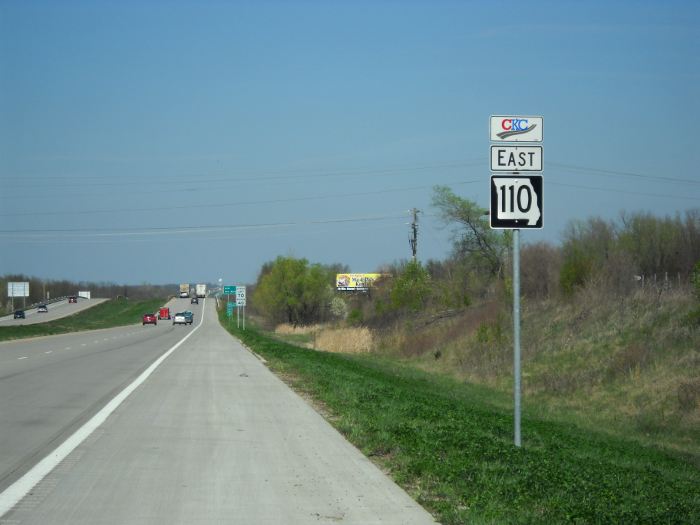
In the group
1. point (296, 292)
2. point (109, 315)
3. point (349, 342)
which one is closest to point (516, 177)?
point (349, 342)

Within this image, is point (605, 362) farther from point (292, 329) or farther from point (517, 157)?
point (292, 329)

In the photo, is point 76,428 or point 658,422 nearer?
point 76,428

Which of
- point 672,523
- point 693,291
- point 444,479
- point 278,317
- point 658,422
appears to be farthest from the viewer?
point 278,317

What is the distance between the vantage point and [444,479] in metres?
9.29

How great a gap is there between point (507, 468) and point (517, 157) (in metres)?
3.72

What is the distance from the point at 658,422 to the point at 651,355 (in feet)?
16.7

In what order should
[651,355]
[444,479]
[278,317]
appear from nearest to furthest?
[444,479]
[651,355]
[278,317]

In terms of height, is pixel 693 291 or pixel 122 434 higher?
pixel 693 291

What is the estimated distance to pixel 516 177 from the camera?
10570 millimetres

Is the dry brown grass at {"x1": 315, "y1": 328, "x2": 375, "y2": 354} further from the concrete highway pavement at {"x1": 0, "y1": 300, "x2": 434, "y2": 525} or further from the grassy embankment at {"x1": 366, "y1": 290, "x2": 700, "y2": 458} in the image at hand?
the concrete highway pavement at {"x1": 0, "y1": 300, "x2": 434, "y2": 525}

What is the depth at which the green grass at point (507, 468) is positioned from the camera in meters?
7.67

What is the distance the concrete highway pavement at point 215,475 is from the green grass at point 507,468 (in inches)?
15.3

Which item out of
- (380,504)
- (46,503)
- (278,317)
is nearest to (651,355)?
(380,504)

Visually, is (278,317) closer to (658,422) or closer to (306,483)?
(658,422)
